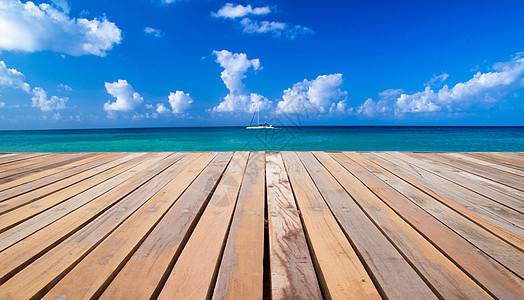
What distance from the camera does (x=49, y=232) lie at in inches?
45.3

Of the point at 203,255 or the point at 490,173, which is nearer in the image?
the point at 203,255

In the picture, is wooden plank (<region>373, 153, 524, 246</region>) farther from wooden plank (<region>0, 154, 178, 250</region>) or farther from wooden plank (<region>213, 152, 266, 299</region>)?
wooden plank (<region>0, 154, 178, 250</region>)

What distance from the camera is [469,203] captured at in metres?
1.55

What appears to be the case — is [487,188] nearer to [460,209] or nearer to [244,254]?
[460,209]

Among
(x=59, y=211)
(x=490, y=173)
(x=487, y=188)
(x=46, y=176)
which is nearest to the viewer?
(x=59, y=211)

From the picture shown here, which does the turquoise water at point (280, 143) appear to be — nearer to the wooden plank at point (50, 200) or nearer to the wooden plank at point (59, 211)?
the wooden plank at point (59, 211)

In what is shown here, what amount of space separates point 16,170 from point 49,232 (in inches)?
79.5

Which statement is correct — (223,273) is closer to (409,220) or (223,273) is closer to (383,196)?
(409,220)

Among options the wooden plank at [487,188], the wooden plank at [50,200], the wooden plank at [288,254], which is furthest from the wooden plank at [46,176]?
the wooden plank at [487,188]

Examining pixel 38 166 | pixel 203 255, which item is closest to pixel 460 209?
pixel 203 255

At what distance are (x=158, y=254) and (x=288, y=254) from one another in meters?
0.51

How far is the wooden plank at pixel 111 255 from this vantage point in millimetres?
768

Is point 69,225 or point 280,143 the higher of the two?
point 69,225

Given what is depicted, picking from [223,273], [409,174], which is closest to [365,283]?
[223,273]
